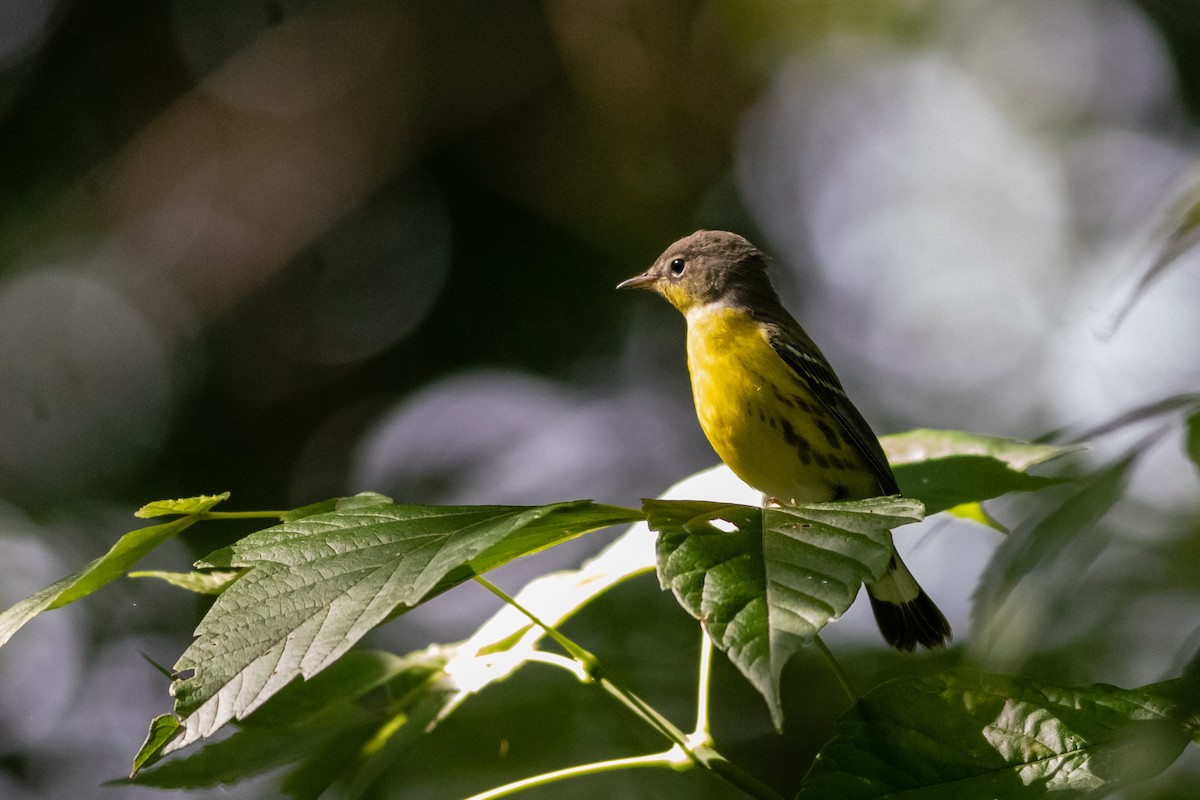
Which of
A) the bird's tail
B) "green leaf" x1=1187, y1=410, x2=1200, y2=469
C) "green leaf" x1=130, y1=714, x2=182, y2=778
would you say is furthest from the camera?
the bird's tail

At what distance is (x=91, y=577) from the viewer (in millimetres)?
1537

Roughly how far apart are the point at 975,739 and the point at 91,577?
51.0 inches

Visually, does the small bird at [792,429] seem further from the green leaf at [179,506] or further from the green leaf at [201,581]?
the green leaf at [179,506]

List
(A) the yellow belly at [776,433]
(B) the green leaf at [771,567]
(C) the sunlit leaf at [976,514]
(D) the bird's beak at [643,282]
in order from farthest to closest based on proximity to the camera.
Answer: (D) the bird's beak at [643,282], (A) the yellow belly at [776,433], (C) the sunlit leaf at [976,514], (B) the green leaf at [771,567]

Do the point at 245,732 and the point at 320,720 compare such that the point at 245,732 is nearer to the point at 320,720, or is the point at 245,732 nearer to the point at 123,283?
the point at 320,720

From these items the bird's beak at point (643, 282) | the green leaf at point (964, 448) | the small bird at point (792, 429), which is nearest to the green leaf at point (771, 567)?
the green leaf at point (964, 448)

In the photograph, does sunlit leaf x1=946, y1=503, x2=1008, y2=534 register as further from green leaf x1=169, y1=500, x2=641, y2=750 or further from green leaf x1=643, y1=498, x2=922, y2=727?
green leaf x1=169, y1=500, x2=641, y2=750

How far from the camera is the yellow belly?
3469 mm

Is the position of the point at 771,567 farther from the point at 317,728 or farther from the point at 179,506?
the point at 317,728

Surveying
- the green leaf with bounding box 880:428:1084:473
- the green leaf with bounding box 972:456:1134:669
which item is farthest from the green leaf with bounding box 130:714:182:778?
the green leaf with bounding box 880:428:1084:473

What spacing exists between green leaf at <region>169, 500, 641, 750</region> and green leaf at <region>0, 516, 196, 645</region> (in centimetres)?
10

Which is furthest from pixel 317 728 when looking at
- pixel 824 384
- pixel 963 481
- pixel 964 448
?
pixel 824 384

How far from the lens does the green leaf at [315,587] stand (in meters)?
1.29

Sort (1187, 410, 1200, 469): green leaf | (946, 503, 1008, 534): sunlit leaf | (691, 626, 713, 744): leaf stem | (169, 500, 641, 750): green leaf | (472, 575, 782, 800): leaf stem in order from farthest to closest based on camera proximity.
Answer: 1. (946, 503, 1008, 534): sunlit leaf
2. (1187, 410, 1200, 469): green leaf
3. (691, 626, 713, 744): leaf stem
4. (472, 575, 782, 800): leaf stem
5. (169, 500, 641, 750): green leaf
